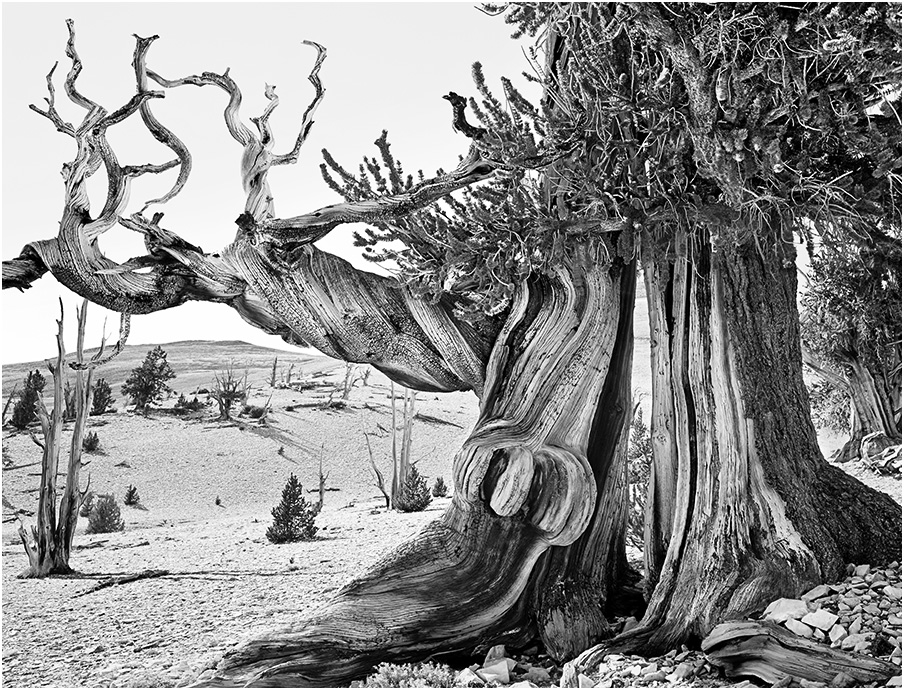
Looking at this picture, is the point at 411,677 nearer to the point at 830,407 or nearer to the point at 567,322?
the point at 567,322

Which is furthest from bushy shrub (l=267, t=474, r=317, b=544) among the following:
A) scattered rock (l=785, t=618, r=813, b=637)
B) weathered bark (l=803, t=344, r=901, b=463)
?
scattered rock (l=785, t=618, r=813, b=637)

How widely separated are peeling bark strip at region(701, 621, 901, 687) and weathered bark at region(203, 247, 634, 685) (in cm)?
68

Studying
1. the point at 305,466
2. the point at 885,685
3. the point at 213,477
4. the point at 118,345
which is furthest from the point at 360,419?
the point at 885,685

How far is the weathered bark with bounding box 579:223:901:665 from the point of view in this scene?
3076 mm

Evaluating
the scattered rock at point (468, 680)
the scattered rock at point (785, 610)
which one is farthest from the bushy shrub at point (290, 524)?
the scattered rock at point (785, 610)

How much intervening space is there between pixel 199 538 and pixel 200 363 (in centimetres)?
1889

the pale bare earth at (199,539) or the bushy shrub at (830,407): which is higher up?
the bushy shrub at (830,407)

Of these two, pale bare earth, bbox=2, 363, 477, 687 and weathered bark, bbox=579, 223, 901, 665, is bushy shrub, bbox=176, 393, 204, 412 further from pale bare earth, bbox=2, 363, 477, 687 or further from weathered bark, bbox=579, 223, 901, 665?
weathered bark, bbox=579, 223, 901, 665

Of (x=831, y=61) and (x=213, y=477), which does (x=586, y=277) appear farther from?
(x=213, y=477)

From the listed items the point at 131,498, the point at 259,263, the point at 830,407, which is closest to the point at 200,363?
the point at 131,498

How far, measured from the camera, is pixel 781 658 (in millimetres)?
2688

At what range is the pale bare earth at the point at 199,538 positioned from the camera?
4242mm

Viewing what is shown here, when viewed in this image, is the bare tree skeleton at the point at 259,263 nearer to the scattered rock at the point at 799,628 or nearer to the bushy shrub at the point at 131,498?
the scattered rock at the point at 799,628

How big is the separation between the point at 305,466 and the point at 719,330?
1384 cm
